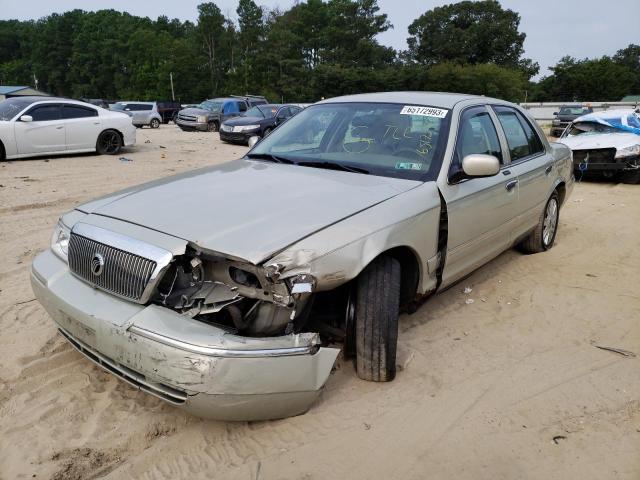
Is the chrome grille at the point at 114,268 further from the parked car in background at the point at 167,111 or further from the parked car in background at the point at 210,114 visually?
the parked car in background at the point at 167,111

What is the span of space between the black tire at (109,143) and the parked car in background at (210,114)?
1042 cm

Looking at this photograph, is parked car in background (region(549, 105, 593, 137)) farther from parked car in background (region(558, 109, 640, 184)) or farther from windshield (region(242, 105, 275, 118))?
windshield (region(242, 105, 275, 118))

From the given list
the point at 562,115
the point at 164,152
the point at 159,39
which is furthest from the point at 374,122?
the point at 159,39

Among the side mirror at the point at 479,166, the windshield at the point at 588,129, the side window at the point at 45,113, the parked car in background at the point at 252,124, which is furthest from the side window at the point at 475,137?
the parked car in background at the point at 252,124

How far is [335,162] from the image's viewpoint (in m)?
3.59

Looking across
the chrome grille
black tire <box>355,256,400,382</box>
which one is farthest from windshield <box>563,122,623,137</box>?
the chrome grille

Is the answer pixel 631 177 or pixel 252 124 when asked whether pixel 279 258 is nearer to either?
pixel 631 177

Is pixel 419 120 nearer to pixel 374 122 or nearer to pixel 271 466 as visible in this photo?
pixel 374 122

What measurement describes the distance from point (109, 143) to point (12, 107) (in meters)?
2.18

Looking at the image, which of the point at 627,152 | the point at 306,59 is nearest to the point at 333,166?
the point at 627,152

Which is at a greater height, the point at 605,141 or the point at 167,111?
the point at 167,111

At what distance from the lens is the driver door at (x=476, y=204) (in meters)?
3.46

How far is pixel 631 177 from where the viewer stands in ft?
34.4

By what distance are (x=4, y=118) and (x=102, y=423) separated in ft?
33.4
